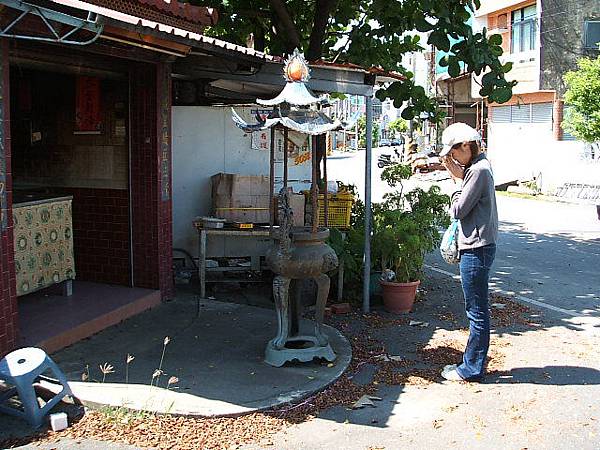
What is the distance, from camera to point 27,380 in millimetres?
4676

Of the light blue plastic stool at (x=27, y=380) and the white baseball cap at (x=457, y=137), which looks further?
the white baseball cap at (x=457, y=137)

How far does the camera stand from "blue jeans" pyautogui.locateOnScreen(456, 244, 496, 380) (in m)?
5.52

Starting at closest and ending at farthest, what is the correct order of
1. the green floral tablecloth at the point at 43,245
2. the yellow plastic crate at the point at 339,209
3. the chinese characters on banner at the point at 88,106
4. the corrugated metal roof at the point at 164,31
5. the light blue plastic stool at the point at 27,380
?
the light blue plastic stool at the point at 27,380 → the corrugated metal roof at the point at 164,31 → the green floral tablecloth at the point at 43,245 → the chinese characters on banner at the point at 88,106 → the yellow plastic crate at the point at 339,209

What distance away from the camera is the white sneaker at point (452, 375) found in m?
5.77

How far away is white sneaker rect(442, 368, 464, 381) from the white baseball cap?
1.80 metres

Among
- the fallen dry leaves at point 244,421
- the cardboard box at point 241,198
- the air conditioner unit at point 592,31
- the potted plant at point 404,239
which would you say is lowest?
the fallen dry leaves at point 244,421

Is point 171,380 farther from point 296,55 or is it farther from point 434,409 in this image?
point 296,55

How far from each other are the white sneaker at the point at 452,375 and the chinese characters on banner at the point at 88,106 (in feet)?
14.8

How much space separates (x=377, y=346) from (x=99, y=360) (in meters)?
2.59

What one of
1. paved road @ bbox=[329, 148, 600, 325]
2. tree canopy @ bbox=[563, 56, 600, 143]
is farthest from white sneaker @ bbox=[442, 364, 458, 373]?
tree canopy @ bbox=[563, 56, 600, 143]

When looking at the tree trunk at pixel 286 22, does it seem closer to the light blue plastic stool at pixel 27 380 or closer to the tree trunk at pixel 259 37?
the tree trunk at pixel 259 37

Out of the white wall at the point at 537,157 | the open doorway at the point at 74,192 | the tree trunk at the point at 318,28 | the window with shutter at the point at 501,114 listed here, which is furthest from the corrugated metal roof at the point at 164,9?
the window with shutter at the point at 501,114

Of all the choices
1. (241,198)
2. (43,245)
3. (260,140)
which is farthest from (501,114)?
(43,245)

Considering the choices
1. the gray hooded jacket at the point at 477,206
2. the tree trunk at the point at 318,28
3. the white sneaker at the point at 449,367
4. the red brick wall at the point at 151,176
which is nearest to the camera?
the gray hooded jacket at the point at 477,206
